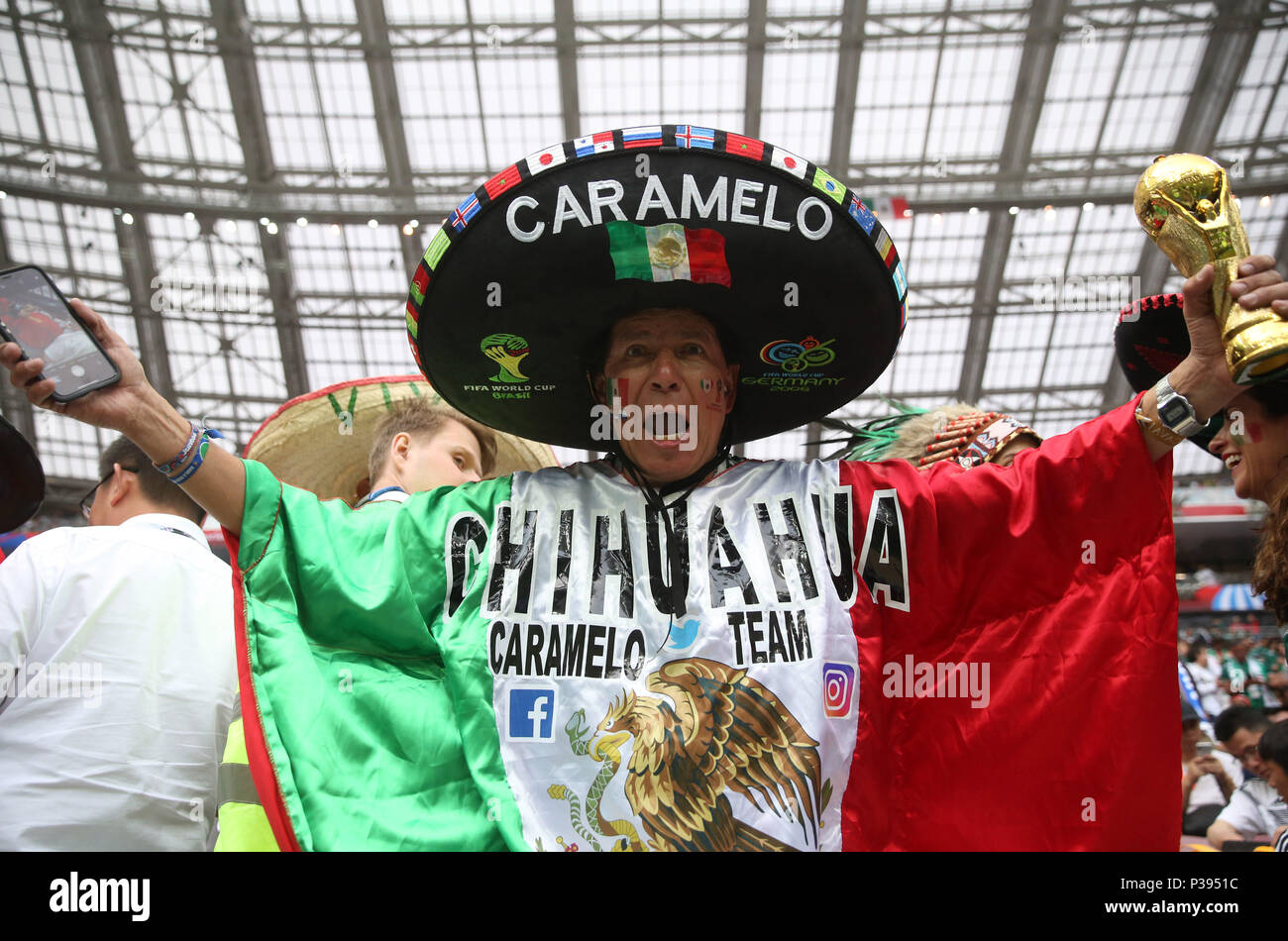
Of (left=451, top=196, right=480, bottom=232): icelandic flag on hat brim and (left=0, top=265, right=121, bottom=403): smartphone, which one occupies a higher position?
(left=451, top=196, right=480, bottom=232): icelandic flag on hat brim

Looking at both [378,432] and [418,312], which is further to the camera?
[378,432]

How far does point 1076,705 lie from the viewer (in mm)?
2029

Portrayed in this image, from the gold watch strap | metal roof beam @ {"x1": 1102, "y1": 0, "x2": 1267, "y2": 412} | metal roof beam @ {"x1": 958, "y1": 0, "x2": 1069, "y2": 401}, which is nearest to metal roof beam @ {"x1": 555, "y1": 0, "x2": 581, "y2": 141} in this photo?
metal roof beam @ {"x1": 958, "y1": 0, "x2": 1069, "y2": 401}

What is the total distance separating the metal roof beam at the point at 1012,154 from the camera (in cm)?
1486

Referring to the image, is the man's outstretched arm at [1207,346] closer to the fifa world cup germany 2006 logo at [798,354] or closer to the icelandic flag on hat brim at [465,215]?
the fifa world cup germany 2006 logo at [798,354]

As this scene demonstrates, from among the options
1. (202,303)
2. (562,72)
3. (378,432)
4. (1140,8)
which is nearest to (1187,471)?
(1140,8)

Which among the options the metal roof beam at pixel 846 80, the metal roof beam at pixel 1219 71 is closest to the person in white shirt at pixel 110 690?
the metal roof beam at pixel 846 80

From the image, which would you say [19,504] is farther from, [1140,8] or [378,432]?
[1140,8]

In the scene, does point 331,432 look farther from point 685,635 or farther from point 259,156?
point 259,156

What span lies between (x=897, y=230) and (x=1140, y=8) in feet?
14.7

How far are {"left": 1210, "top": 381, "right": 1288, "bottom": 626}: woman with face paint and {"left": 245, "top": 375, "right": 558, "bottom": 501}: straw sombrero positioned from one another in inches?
73.2

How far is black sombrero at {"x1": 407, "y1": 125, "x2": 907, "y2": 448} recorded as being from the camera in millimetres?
2074

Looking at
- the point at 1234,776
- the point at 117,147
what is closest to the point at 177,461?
the point at 1234,776

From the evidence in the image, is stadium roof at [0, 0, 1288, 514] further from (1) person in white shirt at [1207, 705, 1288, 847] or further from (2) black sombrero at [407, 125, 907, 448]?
(2) black sombrero at [407, 125, 907, 448]
